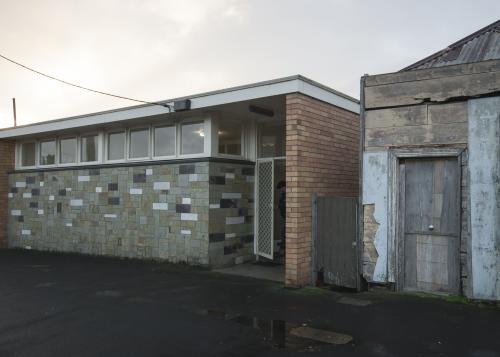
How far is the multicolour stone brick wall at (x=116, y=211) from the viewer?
9477 mm

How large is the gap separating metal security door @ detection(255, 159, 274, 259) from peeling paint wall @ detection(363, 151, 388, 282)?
312cm

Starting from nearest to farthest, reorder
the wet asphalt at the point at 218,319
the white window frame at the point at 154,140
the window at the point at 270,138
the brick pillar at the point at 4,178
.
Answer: the wet asphalt at the point at 218,319, the white window frame at the point at 154,140, the window at the point at 270,138, the brick pillar at the point at 4,178

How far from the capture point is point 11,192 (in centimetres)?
1406

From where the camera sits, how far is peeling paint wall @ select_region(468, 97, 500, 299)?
238 inches

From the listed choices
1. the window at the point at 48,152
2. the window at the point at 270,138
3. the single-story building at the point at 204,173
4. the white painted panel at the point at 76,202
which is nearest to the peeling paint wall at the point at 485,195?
the single-story building at the point at 204,173

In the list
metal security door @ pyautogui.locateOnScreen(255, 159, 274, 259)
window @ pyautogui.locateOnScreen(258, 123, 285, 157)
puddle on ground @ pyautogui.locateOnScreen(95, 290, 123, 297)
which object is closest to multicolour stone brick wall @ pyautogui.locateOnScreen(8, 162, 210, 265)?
metal security door @ pyautogui.locateOnScreen(255, 159, 274, 259)

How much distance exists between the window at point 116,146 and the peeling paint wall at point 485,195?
320 inches

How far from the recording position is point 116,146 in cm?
1139

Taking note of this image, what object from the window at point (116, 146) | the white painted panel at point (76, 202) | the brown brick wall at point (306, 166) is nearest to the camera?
the brown brick wall at point (306, 166)

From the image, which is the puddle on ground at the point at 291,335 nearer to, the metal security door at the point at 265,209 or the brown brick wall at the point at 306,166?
the brown brick wall at the point at 306,166

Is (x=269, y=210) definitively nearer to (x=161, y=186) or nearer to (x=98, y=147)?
(x=161, y=186)

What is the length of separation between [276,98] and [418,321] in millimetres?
4544

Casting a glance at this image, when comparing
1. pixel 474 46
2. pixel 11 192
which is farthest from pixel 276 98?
pixel 11 192

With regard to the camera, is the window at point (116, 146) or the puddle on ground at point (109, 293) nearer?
the puddle on ground at point (109, 293)
